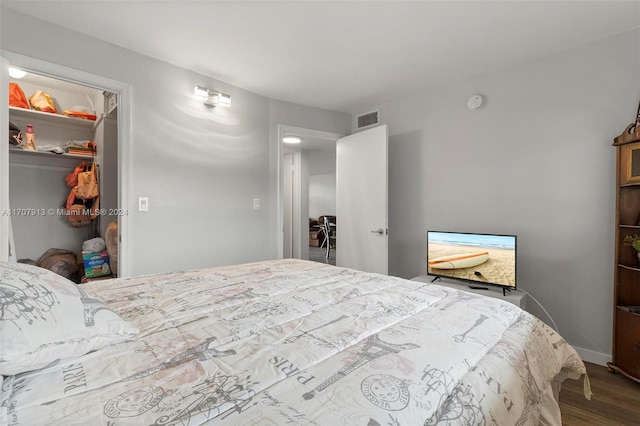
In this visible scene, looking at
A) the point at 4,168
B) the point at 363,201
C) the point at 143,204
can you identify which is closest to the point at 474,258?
the point at 363,201

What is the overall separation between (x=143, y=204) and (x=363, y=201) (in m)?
2.26

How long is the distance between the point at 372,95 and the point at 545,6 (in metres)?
1.74

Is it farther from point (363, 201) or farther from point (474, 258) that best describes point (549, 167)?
point (363, 201)

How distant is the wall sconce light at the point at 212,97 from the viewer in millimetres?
2791

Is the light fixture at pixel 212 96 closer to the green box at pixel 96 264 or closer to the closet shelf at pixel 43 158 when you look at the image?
the closet shelf at pixel 43 158

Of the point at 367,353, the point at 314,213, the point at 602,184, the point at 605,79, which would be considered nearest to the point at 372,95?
the point at 605,79

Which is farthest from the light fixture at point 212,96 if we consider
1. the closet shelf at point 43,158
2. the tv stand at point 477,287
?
the tv stand at point 477,287

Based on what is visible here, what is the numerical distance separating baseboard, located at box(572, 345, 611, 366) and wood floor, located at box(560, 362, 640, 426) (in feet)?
0.52

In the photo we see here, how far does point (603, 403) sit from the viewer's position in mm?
1808

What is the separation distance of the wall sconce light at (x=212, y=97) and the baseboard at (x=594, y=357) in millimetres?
3755

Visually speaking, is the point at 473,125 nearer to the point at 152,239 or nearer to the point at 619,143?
the point at 619,143

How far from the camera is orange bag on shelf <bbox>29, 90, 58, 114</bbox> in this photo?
3.04m

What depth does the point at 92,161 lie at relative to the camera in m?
3.46

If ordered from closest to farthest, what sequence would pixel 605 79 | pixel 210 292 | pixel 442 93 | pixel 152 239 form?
1. pixel 210 292
2. pixel 605 79
3. pixel 152 239
4. pixel 442 93
